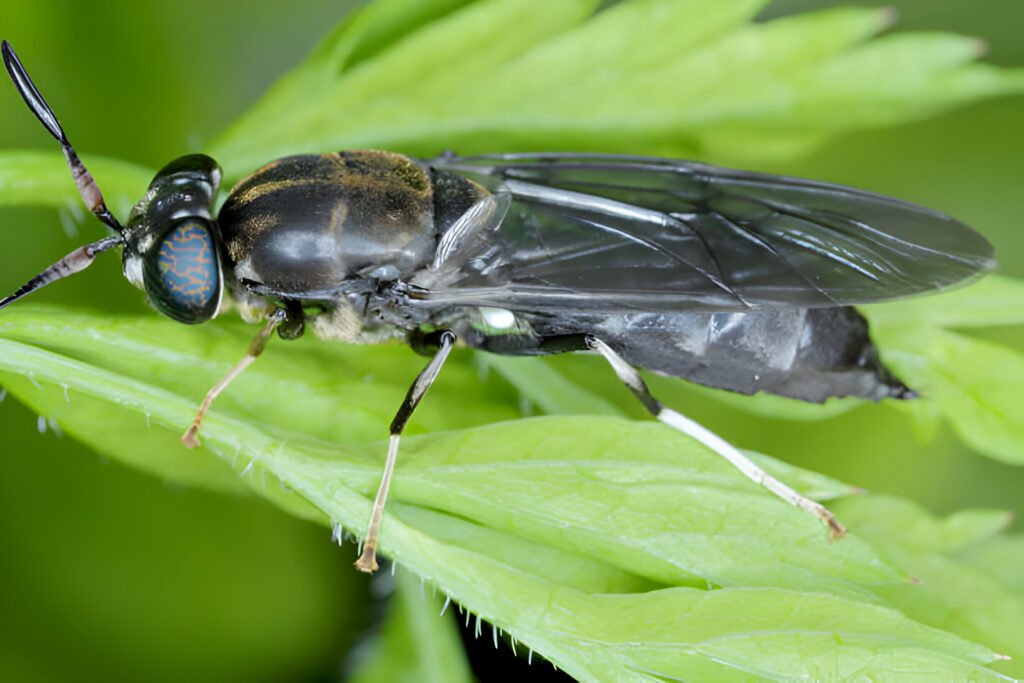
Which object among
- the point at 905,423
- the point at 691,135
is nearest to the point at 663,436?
the point at 691,135

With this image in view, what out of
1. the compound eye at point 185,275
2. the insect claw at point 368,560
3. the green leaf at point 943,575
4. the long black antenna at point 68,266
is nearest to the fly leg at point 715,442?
the green leaf at point 943,575

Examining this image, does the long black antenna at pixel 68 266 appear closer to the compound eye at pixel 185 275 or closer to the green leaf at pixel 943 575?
the compound eye at pixel 185 275

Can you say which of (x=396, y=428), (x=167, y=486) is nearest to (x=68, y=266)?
(x=167, y=486)

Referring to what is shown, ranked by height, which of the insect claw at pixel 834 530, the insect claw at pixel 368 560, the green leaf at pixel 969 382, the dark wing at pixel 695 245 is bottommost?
the insect claw at pixel 368 560

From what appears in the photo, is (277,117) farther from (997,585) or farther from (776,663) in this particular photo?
(997,585)

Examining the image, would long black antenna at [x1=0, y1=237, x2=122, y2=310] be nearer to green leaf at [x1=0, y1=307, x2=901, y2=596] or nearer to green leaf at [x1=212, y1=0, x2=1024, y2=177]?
green leaf at [x1=0, y1=307, x2=901, y2=596]

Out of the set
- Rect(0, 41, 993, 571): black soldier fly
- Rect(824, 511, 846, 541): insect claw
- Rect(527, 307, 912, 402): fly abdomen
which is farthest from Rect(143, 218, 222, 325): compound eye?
Rect(824, 511, 846, 541): insect claw

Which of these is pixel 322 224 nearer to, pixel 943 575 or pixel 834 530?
pixel 834 530
